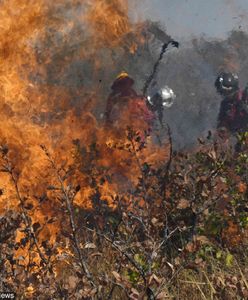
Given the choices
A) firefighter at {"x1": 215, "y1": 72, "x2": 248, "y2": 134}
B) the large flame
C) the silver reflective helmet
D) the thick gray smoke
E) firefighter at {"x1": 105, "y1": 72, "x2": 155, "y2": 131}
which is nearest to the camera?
the large flame

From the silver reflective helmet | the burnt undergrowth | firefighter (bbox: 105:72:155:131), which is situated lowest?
the silver reflective helmet

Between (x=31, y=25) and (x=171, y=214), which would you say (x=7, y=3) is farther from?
(x=171, y=214)

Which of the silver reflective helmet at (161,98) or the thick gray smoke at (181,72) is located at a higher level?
the silver reflective helmet at (161,98)

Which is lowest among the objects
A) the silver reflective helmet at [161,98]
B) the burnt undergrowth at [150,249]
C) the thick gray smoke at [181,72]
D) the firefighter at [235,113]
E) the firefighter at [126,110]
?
the thick gray smoke at [181,72]

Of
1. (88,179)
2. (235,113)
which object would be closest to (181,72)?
(235,113)

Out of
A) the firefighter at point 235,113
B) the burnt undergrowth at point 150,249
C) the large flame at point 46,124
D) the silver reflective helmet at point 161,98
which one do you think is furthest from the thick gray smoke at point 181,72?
the burnt undergrowth at point 150,249

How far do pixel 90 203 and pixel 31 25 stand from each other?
360cm

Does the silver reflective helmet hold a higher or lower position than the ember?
lower

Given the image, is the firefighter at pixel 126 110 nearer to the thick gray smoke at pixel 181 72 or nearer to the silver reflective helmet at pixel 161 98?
the silver reflective helmet at pixel 161 98

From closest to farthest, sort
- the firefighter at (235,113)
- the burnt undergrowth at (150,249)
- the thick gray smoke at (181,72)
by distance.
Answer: the burnt undergrowth at (150,249), the firefighter at (235,113), the thick gray smoke at (181,72)

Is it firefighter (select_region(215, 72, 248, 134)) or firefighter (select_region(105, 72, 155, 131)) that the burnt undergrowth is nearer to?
firefighter (select_region(105, 72, 155, 131))

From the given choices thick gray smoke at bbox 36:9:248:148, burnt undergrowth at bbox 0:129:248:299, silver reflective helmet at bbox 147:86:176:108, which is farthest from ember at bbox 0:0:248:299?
thick gray smoke at bbox 36:9:248:148

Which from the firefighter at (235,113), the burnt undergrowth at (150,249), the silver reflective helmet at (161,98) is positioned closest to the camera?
the burnt undergrowth at (150,249)

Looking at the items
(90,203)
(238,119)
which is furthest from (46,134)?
(238,119)
